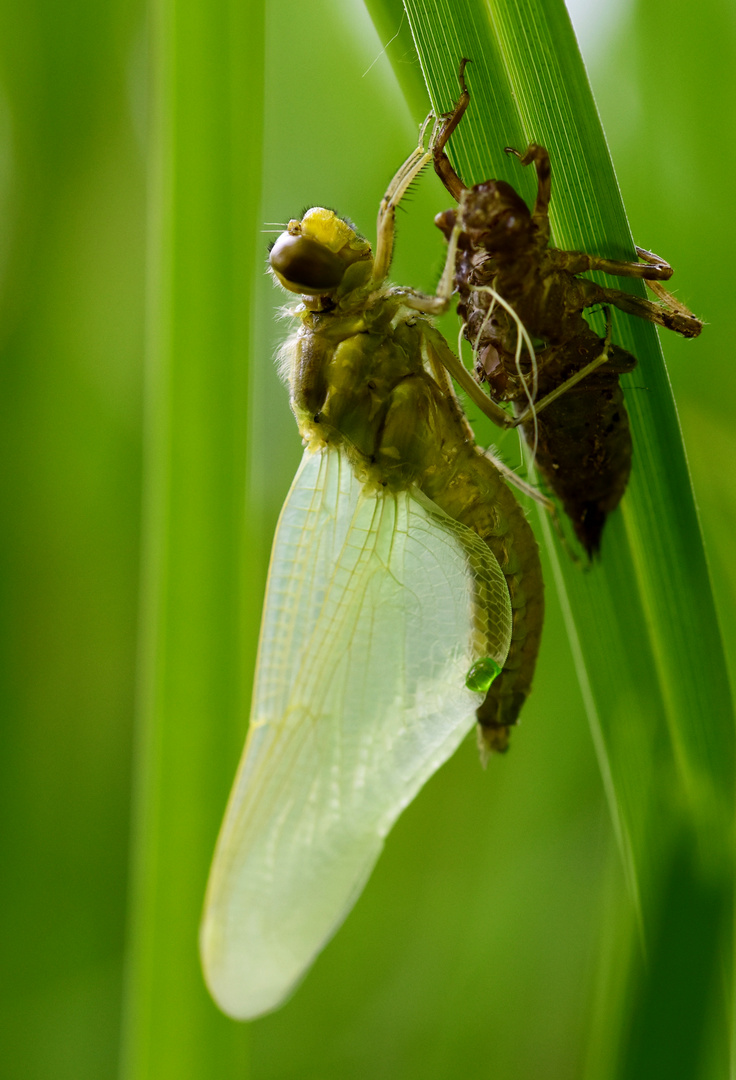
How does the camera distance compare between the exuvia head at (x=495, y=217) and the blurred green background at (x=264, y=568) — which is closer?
the exuvia head at (x=495, y=217)

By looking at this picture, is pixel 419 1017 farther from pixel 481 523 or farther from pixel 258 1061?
pixel 481 523

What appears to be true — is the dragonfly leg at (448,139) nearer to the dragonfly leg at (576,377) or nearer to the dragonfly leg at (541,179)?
the dragonfly leg at (541,179)

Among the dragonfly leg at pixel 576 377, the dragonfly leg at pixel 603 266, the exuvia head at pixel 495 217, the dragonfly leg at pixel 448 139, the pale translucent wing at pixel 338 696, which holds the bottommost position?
the pale translucent wing at pixel 338 696

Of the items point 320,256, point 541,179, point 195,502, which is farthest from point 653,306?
point 195,502

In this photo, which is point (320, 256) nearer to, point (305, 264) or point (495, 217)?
point (305, 264)

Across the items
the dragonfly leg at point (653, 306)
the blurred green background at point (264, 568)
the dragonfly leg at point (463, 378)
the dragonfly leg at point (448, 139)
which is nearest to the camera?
the dragonfly leg at point (448, 139)

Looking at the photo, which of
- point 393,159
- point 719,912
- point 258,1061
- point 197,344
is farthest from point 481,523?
point 258,1061

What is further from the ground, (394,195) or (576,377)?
(394,195)

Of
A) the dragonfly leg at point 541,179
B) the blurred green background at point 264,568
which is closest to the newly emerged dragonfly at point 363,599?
the dragonfly leg at point 541,179
